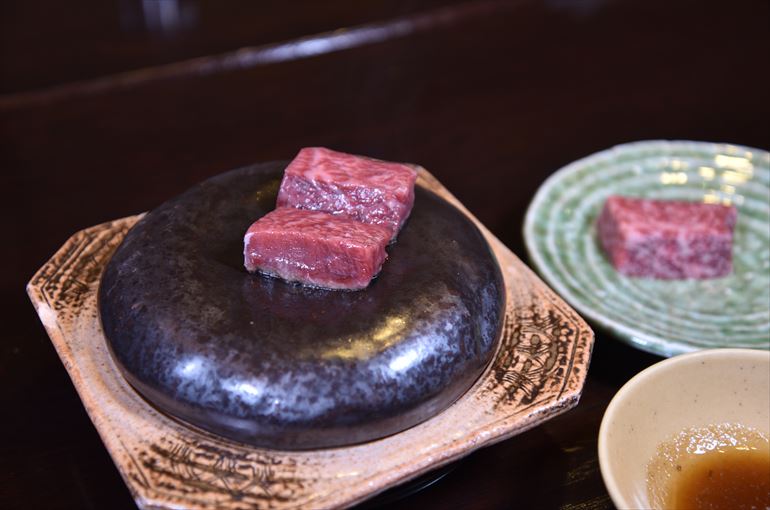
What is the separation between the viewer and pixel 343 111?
3.17 metres

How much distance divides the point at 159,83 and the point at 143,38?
81cm

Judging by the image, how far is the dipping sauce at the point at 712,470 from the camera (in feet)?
5.33

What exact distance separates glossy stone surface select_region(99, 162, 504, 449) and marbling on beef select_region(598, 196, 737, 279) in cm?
78

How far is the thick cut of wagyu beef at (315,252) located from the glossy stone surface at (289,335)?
3 cm

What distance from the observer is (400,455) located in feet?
5.17

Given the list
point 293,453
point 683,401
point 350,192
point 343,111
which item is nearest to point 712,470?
point 683,401

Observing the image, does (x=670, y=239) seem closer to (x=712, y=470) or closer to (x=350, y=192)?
(x=712, y=470)

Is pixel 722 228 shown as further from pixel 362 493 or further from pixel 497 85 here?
pixel 362 493

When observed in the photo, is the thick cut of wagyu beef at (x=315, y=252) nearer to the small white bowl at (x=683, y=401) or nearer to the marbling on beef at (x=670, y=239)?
the small white bowl at (x=683, y=401)

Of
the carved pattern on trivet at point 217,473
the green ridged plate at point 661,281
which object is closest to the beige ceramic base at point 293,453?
the carved pattern on trivet at point 217,473

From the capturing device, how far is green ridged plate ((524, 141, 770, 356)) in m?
2.24

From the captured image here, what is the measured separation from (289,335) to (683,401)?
2.73ft

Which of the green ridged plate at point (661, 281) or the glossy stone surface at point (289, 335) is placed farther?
the green ridged plate at point (661, 281)

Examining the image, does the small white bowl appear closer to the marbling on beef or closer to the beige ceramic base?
the beige ceramic base
